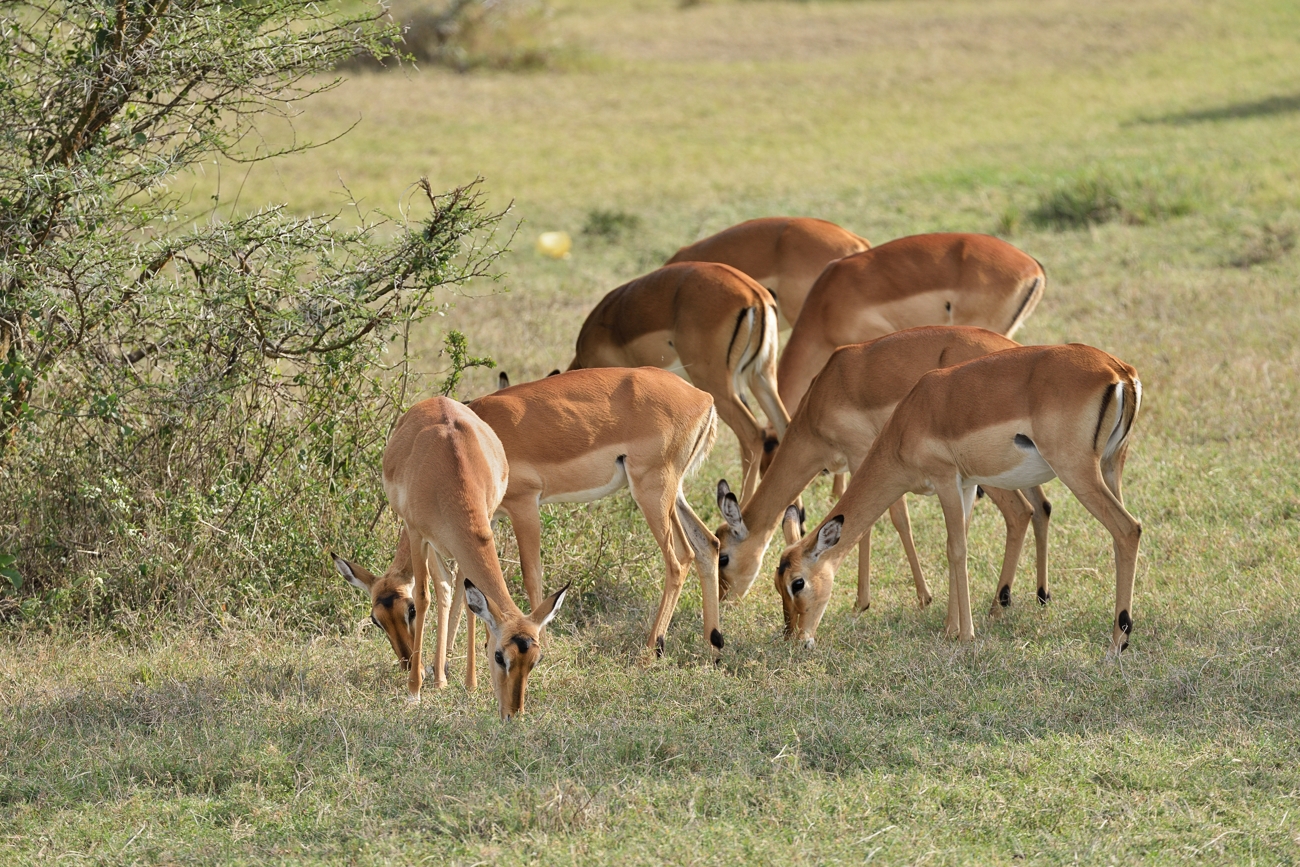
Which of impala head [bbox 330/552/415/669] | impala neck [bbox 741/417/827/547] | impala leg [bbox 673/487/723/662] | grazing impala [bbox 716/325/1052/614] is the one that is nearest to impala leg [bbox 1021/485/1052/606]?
grazing impala [bbox 716/325/1052/614]

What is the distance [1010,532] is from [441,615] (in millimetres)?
2401

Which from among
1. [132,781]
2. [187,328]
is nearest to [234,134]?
[187,328]

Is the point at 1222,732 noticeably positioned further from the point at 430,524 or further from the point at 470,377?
the point at 470,377

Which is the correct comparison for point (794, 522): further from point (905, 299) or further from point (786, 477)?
point (905, 299)

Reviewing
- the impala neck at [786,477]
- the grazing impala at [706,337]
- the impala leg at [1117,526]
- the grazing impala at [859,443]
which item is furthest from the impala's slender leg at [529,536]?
the impala leg at [1117,526]

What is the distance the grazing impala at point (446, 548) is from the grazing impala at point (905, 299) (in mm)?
2799

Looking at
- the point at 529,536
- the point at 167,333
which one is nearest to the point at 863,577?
the point at 529,536

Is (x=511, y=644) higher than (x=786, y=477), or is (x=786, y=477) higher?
(x=511, y=644)

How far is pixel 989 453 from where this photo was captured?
518 centimetres

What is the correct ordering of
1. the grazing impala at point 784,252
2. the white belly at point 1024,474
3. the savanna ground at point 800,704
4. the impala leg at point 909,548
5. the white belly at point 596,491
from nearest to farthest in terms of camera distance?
the savanna ground at point 800,704
the white belly at point 1024,474
the white belly at point 596,491
the impala leg at point 909,548
the grazing impala at point 784,252

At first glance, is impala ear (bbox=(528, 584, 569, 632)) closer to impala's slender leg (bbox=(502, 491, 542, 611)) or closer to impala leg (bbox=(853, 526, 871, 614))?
impala's slender leg (bbox=(502, 491, 542, 611))

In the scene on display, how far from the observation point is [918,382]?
5445mm

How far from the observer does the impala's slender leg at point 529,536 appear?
5.30 m

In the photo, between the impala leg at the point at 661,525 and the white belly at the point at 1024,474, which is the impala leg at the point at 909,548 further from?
the impala leg at the point at 661,525
